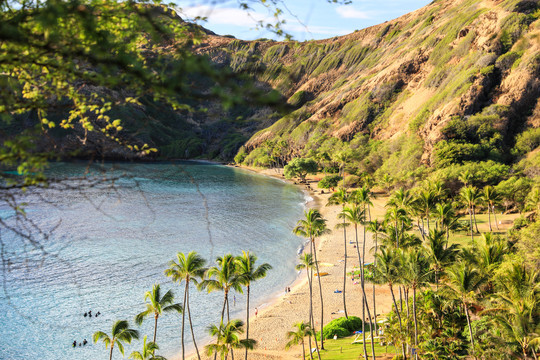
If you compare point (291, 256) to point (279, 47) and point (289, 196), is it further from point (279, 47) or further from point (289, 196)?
point (279, 47)

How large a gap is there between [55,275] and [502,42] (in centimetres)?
9053

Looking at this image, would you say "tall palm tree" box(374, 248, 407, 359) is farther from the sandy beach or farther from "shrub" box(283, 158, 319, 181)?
"shrub" box(283, 158, 319, 181)

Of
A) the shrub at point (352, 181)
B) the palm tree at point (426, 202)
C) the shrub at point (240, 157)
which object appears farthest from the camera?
the shrub at point (240, 157)

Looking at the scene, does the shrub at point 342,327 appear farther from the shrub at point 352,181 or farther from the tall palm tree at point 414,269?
the shrub at point 352,181

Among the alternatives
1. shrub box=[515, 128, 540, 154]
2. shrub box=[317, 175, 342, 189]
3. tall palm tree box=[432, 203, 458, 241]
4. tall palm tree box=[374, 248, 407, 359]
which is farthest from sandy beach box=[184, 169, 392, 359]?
shrub box=[317, 175, 342, 189]

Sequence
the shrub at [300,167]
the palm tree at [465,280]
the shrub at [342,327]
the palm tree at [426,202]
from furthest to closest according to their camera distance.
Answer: the shrub at [300,167] < the palm tree at [426,202] < the shrub at [342,327] < the palm tree at [465,280]

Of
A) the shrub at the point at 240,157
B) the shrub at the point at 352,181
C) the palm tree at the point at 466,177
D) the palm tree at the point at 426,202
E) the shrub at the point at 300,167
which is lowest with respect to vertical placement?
the palm tree at the point at 426,202

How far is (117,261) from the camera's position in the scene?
149ft

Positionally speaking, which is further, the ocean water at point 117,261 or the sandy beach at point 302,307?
the sandy beach at point 302,307

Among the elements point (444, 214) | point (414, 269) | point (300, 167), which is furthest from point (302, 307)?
point (300, 167)

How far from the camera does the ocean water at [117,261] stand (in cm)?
2978

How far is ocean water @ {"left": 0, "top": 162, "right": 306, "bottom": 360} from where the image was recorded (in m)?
29.8

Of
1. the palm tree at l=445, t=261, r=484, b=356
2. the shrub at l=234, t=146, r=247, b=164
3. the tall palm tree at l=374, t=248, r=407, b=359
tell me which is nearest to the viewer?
the palm tree at l=445, t=261, r=484, b=356

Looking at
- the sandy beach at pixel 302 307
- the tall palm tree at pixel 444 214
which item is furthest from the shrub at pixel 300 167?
the tall palm tree at pixel 444 214
